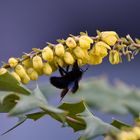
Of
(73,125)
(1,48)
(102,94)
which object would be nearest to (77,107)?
(73,125)

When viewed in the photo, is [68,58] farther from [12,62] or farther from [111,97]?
[111,97]

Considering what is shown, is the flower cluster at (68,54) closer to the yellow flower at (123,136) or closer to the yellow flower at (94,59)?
the yellow flower at (94,59)

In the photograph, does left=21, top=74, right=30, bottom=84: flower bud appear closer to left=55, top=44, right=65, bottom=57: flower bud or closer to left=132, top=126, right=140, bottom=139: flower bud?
left=55, top=44, right=65, bottom=57: flower bud

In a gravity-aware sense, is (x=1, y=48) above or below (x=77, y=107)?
above

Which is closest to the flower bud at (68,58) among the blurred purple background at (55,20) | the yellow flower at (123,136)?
the yellow flower at (123,136)

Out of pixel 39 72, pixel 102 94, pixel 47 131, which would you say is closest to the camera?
pixel 39 72

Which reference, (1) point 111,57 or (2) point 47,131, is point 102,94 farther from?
(2) point 47,131

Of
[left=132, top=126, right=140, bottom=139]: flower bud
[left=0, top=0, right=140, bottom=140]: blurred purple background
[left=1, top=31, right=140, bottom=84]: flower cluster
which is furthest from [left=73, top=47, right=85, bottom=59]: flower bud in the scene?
[left=0, top=0, right=140, bottom=140]: blurred purple background

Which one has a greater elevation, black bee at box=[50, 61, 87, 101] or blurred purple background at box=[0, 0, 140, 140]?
blurred purple background at box=[0, 0, 140, 140]
